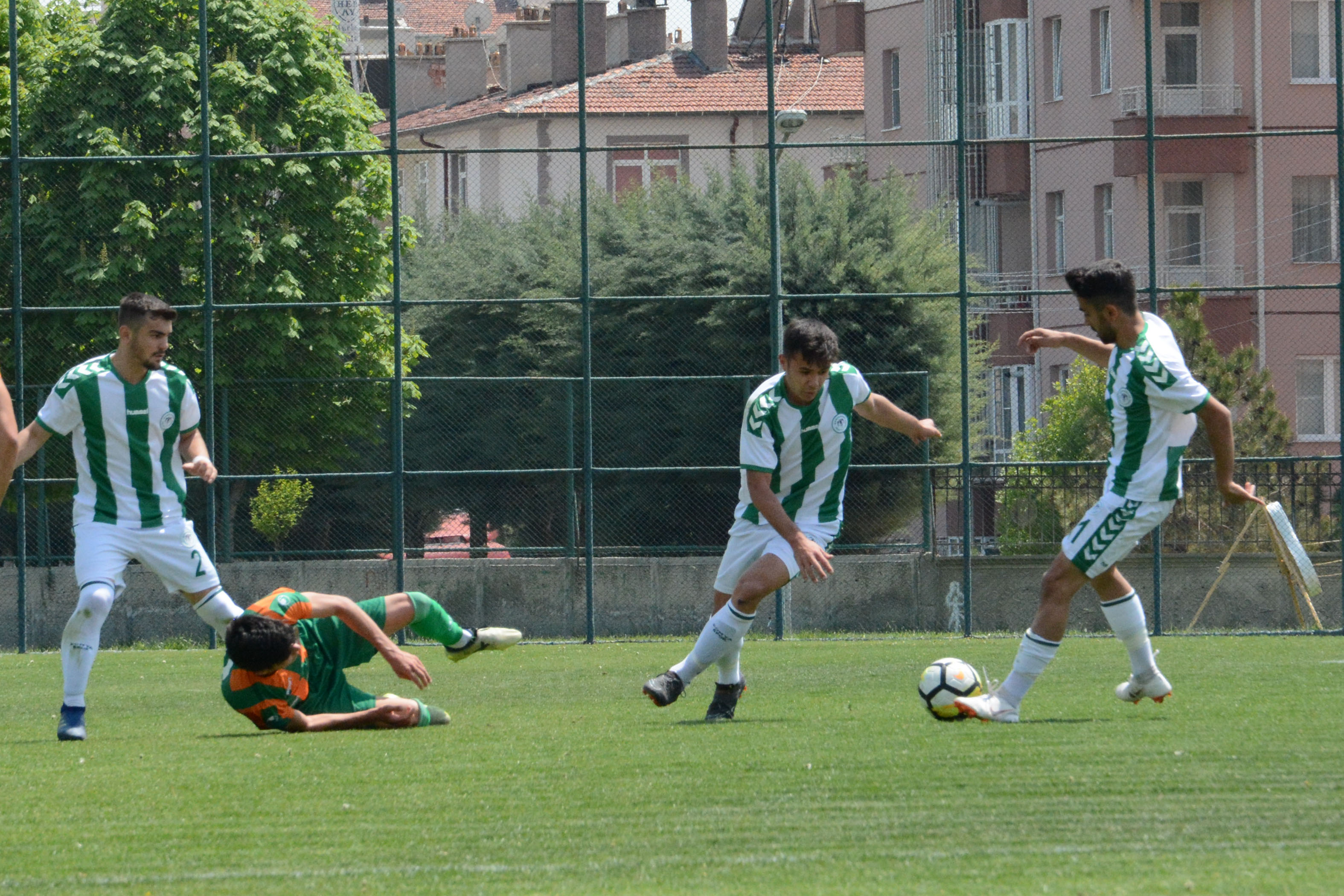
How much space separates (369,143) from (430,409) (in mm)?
4991

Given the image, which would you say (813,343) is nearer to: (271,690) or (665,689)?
(665,689)

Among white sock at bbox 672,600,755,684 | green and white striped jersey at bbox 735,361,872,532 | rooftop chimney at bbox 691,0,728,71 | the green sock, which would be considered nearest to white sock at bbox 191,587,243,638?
the green sock

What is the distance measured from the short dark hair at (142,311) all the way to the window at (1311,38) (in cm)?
2079

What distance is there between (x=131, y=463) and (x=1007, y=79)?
67.6 feet

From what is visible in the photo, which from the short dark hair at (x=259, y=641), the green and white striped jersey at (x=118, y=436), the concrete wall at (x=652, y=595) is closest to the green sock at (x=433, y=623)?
the short dark hair at (x=259, y=641)

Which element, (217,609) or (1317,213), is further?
(1317,213)

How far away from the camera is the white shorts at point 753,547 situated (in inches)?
291

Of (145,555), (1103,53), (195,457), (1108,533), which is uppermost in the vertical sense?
(1103,53)

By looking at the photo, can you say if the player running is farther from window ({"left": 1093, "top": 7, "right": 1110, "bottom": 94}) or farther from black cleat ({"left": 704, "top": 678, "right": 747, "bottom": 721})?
window ({"left": 1093, "top": 7, "right": 1110, "bottom": 94})

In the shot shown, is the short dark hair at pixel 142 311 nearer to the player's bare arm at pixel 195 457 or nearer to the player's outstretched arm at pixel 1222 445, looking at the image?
the player's bare arm at pixel 195 457

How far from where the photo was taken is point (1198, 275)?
2438 centimetres

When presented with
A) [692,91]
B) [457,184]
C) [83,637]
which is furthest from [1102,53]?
[83,637]

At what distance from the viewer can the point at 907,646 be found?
44.1 ft

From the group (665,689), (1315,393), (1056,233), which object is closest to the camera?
(665,689)
